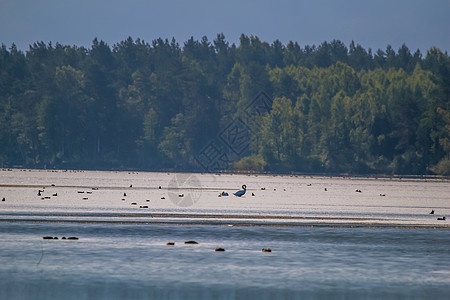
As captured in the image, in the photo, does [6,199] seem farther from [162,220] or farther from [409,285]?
[409,285]

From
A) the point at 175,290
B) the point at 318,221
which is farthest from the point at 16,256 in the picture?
the point at 318,221

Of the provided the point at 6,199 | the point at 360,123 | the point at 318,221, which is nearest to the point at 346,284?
the point at 318,221

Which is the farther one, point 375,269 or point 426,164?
point 426,164

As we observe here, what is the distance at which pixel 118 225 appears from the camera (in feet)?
151

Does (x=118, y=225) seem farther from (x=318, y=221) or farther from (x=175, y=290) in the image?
(x=175, y=290)

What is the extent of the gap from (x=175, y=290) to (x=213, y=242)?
41.5 feet

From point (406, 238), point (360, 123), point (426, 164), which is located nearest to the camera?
point (406, 238)

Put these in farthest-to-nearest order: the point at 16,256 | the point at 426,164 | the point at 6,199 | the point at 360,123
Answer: the point at 360,123 < the point at 426,164 < the point at 6,199 < the point at 16,256

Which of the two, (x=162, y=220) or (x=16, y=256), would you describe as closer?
(x=16, y=256)

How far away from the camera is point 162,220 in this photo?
49812 mm

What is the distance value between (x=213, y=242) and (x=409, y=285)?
12540 millimetres

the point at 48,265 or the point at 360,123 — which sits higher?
the point at 360,123

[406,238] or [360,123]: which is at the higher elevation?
[360,123]

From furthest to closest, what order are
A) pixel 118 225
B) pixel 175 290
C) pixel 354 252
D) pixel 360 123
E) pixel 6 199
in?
1. pixel 360 123
2. pixel 6 199
3. pixel 118 225
4. pixel 354 252
5. pixel 175 290
